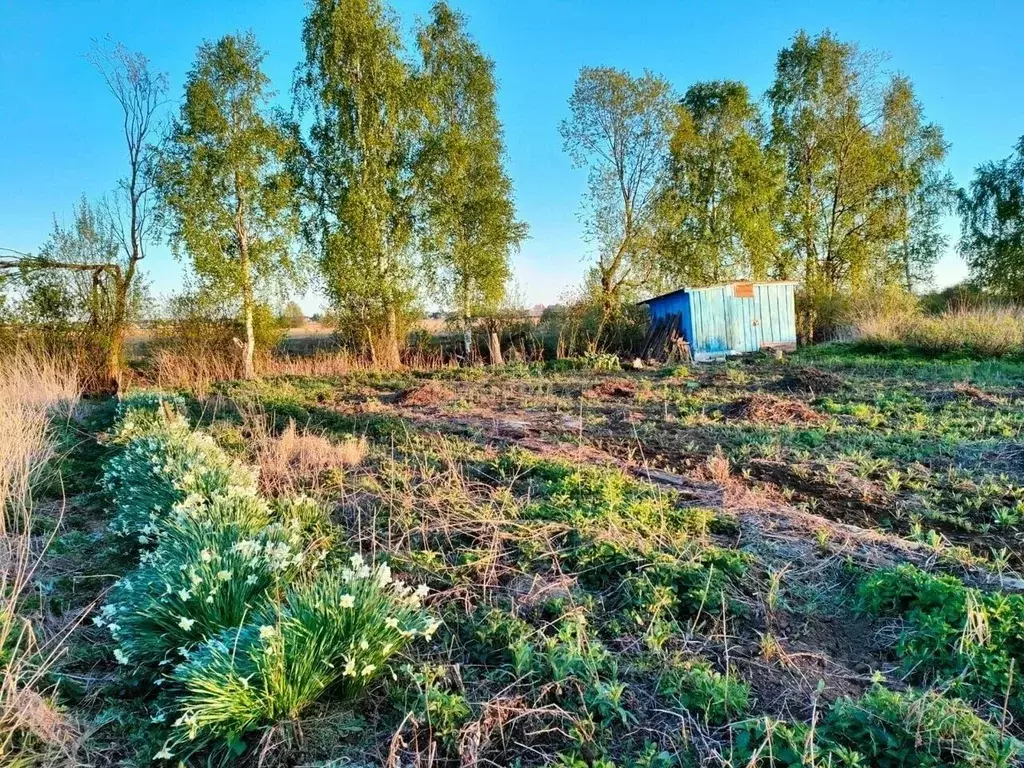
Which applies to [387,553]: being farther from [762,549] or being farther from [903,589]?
[903,589]

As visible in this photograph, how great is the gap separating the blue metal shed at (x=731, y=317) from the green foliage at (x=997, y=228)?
34.4ft

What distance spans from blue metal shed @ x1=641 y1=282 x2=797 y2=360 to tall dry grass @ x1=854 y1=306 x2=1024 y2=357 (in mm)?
2299

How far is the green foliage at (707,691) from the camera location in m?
1.99

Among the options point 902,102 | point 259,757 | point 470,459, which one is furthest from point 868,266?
point 259,757

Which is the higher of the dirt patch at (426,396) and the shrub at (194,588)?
the dirt patch at (426,396)

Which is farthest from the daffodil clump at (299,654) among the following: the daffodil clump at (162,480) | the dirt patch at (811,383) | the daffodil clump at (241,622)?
the dirt patch at (811,383)

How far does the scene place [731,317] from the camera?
54.7 ft

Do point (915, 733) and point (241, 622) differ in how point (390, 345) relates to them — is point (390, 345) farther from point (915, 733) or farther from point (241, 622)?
point (915, 733)

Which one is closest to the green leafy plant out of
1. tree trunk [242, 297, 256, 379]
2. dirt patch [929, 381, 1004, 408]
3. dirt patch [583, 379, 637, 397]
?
dirt patch [583, 379, 637, 397]

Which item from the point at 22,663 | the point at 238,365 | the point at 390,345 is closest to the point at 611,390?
the point at 22,663

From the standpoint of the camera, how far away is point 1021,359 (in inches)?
466

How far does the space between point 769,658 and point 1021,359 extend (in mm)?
13675

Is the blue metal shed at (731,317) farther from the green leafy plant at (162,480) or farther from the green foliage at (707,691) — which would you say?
the green foliage at (707,691)

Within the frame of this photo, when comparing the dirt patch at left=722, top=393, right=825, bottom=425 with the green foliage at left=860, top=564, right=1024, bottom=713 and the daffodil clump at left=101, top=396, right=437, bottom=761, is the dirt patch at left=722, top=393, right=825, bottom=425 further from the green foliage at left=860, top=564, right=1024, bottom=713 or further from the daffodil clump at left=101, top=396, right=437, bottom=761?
the daffodil clump at left=101, top=396, right=437, bottom=761
